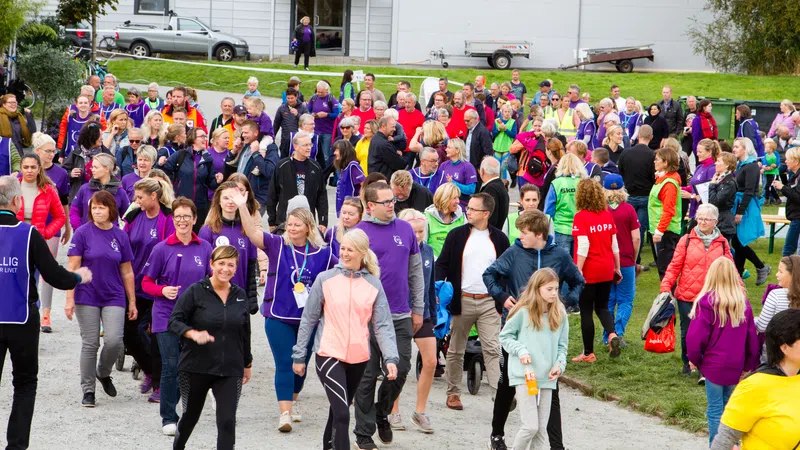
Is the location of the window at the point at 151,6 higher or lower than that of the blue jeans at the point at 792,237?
Result: higher

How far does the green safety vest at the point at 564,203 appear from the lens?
11.9 m

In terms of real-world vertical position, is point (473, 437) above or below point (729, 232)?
below

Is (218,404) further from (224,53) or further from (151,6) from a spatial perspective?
(151,6)

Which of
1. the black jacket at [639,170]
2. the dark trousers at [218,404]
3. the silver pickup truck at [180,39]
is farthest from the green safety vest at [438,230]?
the silver pickup truck at [180,39]

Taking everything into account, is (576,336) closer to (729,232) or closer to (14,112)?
(729,232)

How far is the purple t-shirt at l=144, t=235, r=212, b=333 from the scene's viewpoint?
26.8ft

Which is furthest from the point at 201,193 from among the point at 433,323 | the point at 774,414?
the point at 774,414

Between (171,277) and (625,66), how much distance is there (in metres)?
36.4

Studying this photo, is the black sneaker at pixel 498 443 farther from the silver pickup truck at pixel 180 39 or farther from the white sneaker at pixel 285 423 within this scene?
the silver pickup truck at pixel 180 39

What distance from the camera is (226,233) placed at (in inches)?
342

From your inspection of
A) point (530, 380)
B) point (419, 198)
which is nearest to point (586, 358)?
point (419, 198)

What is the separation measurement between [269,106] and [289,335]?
804 inches

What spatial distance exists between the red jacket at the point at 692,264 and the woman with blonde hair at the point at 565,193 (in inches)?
88.5

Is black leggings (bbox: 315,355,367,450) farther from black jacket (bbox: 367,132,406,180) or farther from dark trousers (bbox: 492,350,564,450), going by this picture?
black jacket (bbox: 367,132,406,180)
